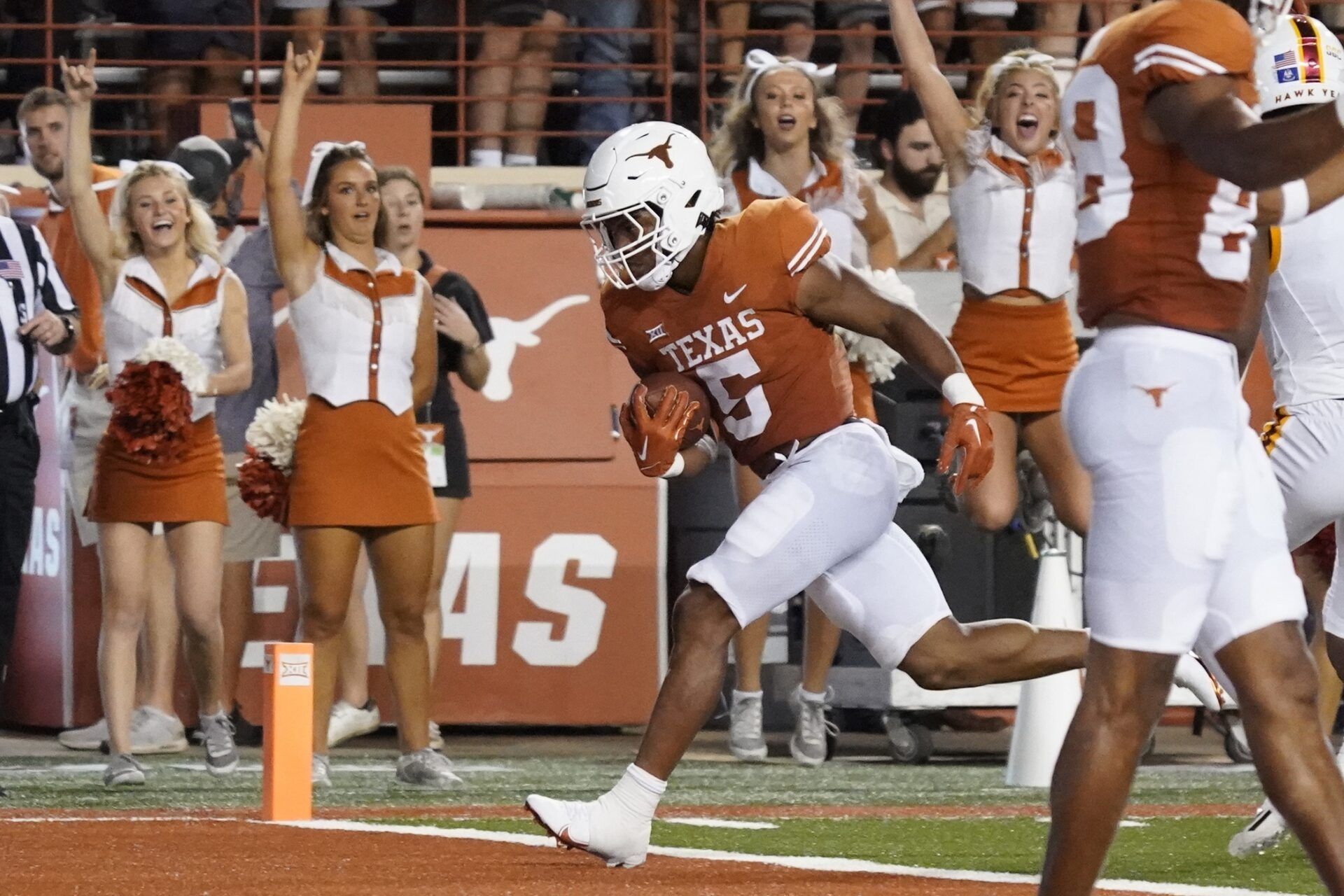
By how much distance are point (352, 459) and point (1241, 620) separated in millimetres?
4006

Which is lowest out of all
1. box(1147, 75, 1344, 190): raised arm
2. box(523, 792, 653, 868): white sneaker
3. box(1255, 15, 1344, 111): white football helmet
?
box(523, 792, 653, 868): white sneaker

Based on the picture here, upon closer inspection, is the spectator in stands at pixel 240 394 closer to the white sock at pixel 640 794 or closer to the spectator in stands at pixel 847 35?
the spectator in stands at pixel 847 35

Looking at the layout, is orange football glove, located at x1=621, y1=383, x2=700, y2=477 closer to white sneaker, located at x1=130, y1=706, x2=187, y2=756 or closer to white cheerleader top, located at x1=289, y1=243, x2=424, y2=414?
white cheerleader top, located at x1=289, y1=243, x2=424, y2=414

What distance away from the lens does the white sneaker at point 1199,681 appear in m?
6.03

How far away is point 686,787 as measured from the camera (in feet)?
23.7

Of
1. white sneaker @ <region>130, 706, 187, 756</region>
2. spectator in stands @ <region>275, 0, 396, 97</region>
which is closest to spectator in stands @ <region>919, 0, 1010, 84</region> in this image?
spectator in stands @ <region>275, 0, 396, 97</region>

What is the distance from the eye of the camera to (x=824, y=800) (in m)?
6.79

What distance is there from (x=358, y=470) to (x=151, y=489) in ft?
3.05

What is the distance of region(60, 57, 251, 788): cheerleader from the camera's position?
7.54 m

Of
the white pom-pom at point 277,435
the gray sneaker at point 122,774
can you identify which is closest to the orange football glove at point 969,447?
the white pom-pom at point 277,435

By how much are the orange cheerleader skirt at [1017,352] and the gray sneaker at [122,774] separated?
2.87 meters

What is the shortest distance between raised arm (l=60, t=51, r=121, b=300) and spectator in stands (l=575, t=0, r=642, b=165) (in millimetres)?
3498

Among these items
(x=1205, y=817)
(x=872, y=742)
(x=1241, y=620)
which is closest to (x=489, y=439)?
(x=872, y=742)

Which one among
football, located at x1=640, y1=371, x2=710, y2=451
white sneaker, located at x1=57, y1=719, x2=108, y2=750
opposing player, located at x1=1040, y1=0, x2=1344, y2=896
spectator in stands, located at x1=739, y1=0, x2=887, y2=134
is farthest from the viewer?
spectator in stands, located at x1=739, y1=0, x2=887, y2=134
